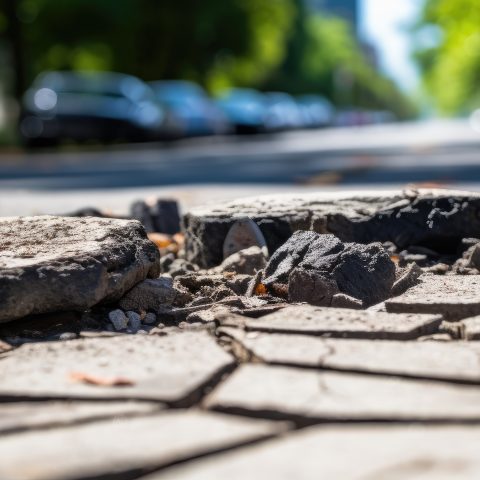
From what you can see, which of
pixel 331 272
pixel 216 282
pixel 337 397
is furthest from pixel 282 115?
pixel 337 397

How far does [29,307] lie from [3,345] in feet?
0.52

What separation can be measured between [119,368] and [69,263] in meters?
0.71

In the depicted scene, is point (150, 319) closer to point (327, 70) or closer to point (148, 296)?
point (148, 296)

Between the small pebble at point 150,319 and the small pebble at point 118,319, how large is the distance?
0.07 m

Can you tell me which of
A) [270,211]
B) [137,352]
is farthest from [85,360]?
[270,211]

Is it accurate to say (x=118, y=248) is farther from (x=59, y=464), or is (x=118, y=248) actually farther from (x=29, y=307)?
(x=59, y=464)

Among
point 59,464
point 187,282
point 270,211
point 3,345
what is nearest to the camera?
point 59,464

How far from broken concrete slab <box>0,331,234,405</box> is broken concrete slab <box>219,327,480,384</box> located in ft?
0.32

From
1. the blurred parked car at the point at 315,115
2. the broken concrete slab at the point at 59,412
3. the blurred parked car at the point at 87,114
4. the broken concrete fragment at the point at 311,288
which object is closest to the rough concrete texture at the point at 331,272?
the broken concrete fragment at the point at 311,288

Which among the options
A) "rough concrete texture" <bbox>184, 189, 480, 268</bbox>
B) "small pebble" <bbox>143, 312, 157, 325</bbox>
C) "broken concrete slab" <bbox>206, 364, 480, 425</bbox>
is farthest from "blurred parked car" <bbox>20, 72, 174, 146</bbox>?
"broken concrete slab" <bbox>206, 364, 480, 425</bbox>

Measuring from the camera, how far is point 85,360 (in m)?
2.75

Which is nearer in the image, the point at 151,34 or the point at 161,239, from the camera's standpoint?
the point at 161,239

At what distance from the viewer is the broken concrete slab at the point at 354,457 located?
1844 millimetres

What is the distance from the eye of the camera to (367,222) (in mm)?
4305
